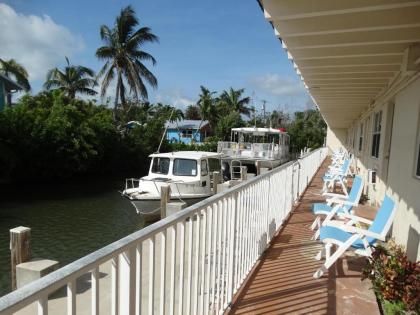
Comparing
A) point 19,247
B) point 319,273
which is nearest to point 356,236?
point 319,273

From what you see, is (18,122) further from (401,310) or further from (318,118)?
(318,118)

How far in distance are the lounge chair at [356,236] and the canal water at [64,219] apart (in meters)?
6.51

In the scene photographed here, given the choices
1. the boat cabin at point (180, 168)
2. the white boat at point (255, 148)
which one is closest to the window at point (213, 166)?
the boat cabin at point (180, 168)

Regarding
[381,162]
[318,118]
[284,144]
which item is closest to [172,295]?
[381,162]

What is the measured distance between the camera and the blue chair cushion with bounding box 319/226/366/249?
3.74 metres

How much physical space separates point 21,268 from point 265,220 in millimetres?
3361

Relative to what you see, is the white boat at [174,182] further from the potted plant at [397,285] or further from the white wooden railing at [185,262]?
the potted plant at [397,285]

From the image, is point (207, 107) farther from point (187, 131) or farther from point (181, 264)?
point (181, 264)

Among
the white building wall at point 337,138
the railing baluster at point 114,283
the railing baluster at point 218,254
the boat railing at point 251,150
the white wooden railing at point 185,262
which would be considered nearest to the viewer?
the white wooden railing at point 185,262

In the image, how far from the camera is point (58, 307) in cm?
449

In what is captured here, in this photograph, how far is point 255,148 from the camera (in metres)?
24.3

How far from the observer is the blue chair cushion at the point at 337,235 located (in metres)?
3.74

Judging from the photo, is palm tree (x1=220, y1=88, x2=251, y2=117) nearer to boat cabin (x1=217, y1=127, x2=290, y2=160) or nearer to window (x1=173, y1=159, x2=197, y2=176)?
boat cabin (x1=217, y1=127, x2=290, y2=160)

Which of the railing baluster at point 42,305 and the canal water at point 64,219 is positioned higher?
the railing baluster at point 42,305
